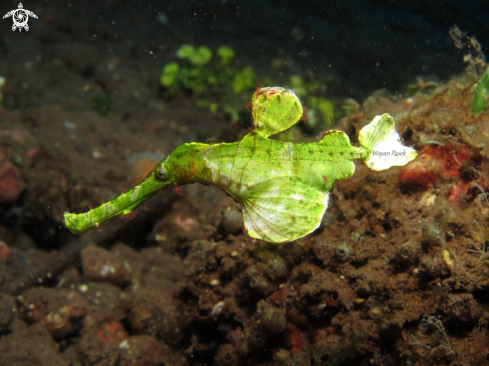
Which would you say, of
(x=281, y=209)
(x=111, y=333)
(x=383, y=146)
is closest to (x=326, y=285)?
(x=281, y=209)

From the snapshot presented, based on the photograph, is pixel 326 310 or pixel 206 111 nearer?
pixel 326 310

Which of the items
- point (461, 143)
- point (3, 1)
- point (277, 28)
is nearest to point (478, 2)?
point (277, 28)

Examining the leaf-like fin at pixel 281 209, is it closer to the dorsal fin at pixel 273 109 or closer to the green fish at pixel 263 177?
the green fish at pixel 263 177

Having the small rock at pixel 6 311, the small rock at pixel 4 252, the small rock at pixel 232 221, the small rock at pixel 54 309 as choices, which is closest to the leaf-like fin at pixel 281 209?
the small rock at pixel 232 221

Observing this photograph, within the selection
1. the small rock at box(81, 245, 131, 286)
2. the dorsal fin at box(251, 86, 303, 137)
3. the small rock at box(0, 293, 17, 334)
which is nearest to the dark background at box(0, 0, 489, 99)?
the small rock at box(81, 245, 131, 286)

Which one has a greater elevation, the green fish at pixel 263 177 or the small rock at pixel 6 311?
the green fish at pixel 263 177

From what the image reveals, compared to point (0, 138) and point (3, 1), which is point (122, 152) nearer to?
point (0, 138)

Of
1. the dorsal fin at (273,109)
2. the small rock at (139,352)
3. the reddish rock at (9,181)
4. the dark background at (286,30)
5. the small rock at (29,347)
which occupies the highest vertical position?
the dark background at (286,30)
